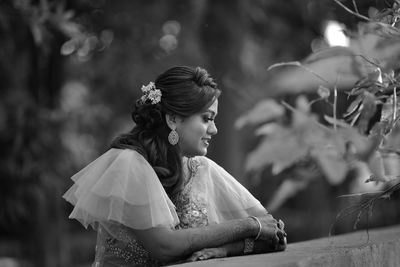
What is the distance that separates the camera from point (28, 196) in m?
9.66

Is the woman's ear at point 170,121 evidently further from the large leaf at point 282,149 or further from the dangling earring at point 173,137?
the large leaf at point 282,149

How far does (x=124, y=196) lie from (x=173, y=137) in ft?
1.70

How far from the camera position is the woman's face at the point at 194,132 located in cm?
376

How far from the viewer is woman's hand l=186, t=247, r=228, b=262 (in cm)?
332

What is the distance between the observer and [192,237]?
3.37 meters

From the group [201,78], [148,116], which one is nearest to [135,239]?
[148,116]

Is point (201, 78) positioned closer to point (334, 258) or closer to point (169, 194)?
point (169, 194)

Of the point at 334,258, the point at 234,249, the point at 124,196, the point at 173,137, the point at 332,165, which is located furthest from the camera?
the point at 173,137

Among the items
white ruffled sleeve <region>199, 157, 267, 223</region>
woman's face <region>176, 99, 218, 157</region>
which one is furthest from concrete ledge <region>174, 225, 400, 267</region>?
woman's face <region>176, 99, 218, 157</region>

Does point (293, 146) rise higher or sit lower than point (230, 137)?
lower

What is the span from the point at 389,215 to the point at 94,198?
16815mm

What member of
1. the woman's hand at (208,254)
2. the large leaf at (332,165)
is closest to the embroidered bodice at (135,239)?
the woman's hand at (208,254)

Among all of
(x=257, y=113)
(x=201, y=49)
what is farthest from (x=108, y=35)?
(x=257, y=113)

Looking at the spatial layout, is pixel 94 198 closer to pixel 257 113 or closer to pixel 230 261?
pixel 230 261
